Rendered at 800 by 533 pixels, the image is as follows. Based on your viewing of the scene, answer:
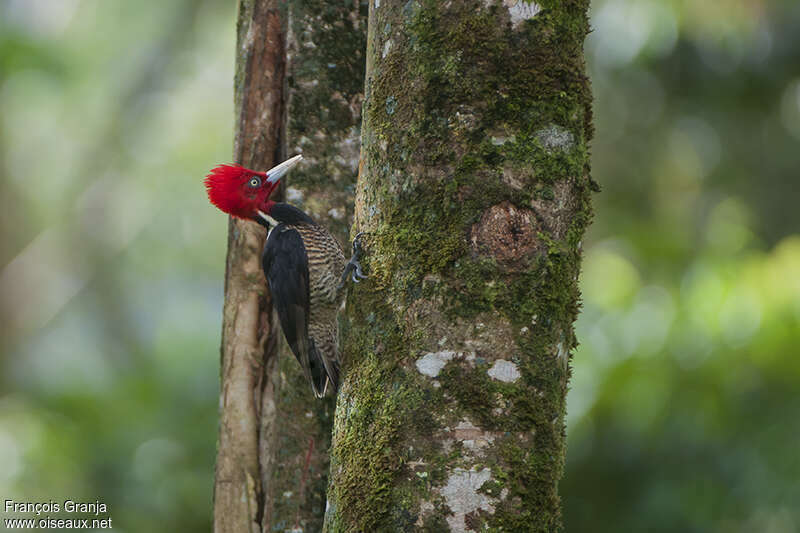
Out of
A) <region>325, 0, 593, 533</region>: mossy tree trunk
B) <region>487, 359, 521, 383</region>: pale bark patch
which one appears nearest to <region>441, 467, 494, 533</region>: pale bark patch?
<region>325, 0, 593, 533</region>: mossy tree trunk

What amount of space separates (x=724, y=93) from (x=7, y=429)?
10.4m

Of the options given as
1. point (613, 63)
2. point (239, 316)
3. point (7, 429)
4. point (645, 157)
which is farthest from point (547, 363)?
point (645, 157)

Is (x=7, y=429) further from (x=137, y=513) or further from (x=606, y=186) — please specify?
(x=606, y=186)

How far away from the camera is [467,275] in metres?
2.33

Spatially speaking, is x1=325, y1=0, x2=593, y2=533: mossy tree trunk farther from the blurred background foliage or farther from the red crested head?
the blurred background foliage

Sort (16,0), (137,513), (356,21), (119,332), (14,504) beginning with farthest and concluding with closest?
(119,332), (16,0), (137,513), (14,504), (356,21)

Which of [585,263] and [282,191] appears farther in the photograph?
[585,263]

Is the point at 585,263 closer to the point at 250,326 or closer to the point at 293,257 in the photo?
the point at 293,257

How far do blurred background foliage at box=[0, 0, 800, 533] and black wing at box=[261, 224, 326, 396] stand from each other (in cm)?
329

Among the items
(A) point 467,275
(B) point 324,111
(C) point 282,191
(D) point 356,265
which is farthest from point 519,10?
(C) point 282,191

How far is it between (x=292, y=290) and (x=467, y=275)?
54.4 inches

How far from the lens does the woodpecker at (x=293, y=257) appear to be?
345 centimetres

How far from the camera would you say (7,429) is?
786 cm

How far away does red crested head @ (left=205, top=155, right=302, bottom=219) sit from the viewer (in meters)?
3.59
